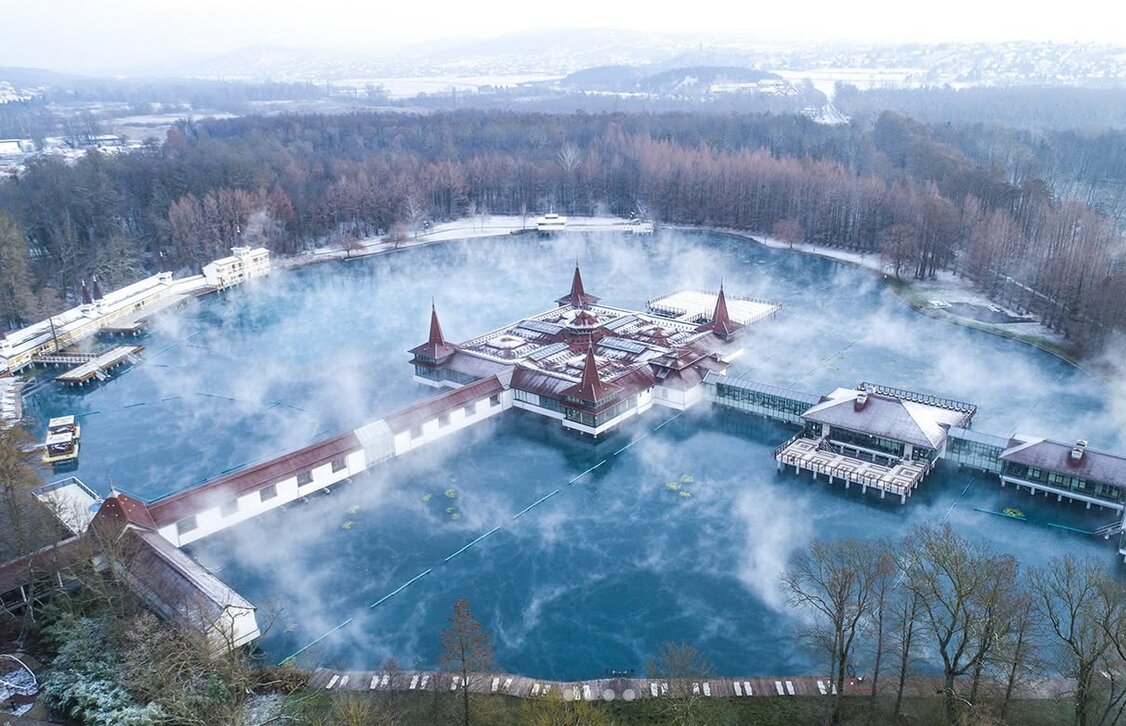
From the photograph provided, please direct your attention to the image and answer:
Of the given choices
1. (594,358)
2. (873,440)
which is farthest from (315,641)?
(873,440)

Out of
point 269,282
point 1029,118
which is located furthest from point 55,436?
point 1029,118

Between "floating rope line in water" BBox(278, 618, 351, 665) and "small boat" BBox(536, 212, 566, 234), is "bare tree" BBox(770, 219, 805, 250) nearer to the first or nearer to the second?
"small boat" BBox(536, 212, 566, 234)

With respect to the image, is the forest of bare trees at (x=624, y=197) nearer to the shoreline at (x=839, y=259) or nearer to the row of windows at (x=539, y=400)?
the shoreline at (x=839, y=259)

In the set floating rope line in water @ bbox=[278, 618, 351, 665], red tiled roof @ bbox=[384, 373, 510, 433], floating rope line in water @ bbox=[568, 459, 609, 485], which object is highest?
red tiled roof @ bbox=[384, 373, 510, 433]

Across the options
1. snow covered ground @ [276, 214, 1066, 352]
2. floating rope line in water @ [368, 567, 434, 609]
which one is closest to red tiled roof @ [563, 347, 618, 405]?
floating rope line in water @ [368, 567, 434, 609]

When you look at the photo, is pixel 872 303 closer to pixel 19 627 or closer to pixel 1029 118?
pixel 19 627

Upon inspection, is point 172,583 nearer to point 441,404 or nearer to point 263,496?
point 263,496

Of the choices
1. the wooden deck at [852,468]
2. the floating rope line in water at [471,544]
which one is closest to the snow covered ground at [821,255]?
the wooden deck at [852,468]
